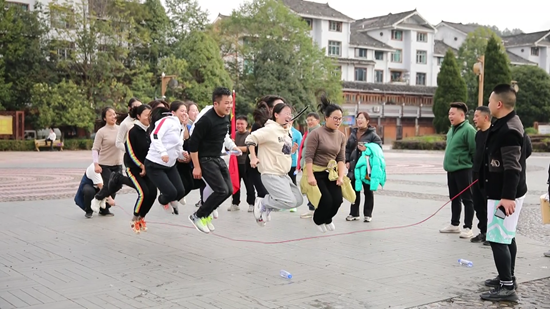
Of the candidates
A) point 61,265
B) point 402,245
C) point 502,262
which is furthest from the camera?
point 402,245

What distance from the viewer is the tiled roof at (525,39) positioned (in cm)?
7809

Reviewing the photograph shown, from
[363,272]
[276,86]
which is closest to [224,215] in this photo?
[363,272]

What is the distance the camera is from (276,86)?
4750 cm

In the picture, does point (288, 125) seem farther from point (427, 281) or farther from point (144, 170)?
point (427, 281)

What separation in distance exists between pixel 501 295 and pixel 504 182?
1.00m

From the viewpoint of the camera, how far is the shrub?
37906mm

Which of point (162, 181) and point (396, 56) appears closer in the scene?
point (162, 181)

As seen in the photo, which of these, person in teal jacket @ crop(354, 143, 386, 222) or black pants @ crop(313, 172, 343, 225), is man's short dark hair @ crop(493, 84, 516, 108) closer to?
black pants @ crop(313, 172, 343, 225)

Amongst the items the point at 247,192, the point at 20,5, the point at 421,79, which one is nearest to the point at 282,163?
the point at 247,192

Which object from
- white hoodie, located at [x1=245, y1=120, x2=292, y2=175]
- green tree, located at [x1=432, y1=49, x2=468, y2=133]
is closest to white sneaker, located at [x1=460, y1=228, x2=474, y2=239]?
white hoodie, located at [x1=245, y1=120, x2=292, y2=175]

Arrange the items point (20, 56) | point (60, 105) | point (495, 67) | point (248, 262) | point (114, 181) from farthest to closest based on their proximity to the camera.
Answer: point (495, 67) → point (20, 56) → point (60, 105) → point (114, 181) → point (248, 262)

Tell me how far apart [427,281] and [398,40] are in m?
66.7

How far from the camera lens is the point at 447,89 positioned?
59094mm

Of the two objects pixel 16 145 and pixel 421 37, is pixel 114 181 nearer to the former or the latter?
pixel 16 145
